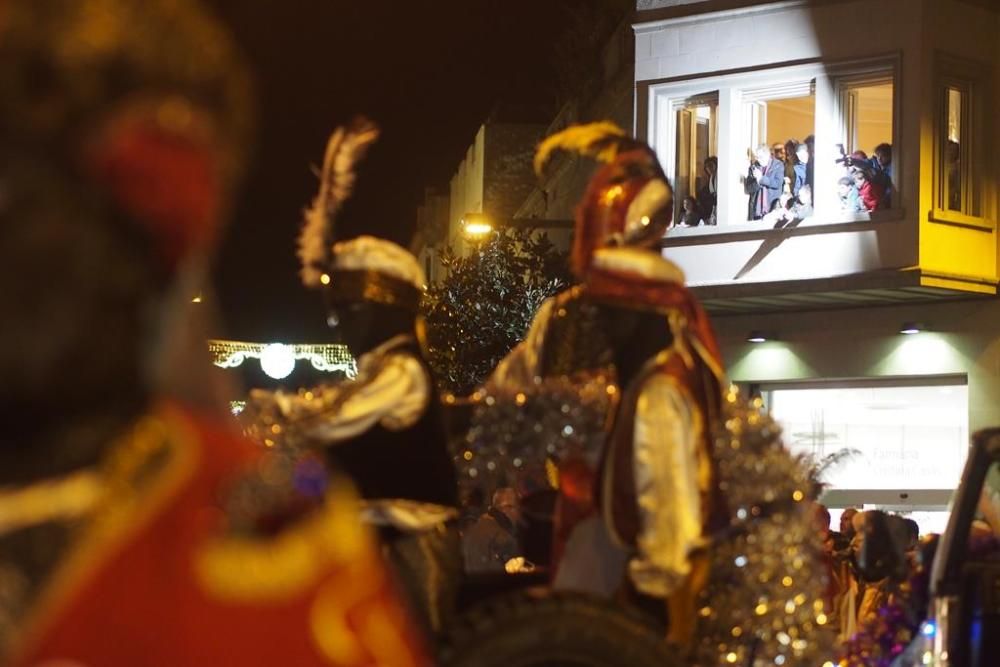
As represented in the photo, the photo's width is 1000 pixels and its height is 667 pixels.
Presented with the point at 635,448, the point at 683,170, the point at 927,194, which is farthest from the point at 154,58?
the point at 683,170

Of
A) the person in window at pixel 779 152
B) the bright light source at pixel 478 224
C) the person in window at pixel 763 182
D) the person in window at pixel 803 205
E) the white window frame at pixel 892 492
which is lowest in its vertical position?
the white window frame at pixel 892 492

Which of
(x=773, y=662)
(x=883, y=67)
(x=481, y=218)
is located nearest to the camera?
(x=773, y=662)

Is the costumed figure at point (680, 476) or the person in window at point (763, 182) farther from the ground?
the person in window at point (763, 182)

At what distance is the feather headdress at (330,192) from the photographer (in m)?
5.28

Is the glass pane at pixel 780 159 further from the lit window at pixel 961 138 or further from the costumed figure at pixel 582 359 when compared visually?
the costumed figure at pixel 582 359

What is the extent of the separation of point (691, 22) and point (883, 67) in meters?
2.80

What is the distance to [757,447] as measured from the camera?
5324 mm

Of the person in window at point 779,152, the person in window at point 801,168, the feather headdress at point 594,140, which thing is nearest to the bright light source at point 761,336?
the person in window at point 801,168

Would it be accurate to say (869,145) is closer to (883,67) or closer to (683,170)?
(883,67)

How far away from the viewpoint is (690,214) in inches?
758

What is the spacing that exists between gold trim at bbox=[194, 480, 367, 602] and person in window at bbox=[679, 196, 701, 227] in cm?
1738

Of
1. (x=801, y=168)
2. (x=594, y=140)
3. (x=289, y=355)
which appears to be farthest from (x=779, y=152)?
(x=594, y=140)

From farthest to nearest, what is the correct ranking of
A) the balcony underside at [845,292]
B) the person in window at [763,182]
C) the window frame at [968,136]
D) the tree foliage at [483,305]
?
1. the tree foliage at [483,305]
2. the person in window at [763,182]
3. the window frame at [968,136]
4. the balcony underside at [845,292]

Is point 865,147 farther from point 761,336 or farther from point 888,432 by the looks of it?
point 888,432
